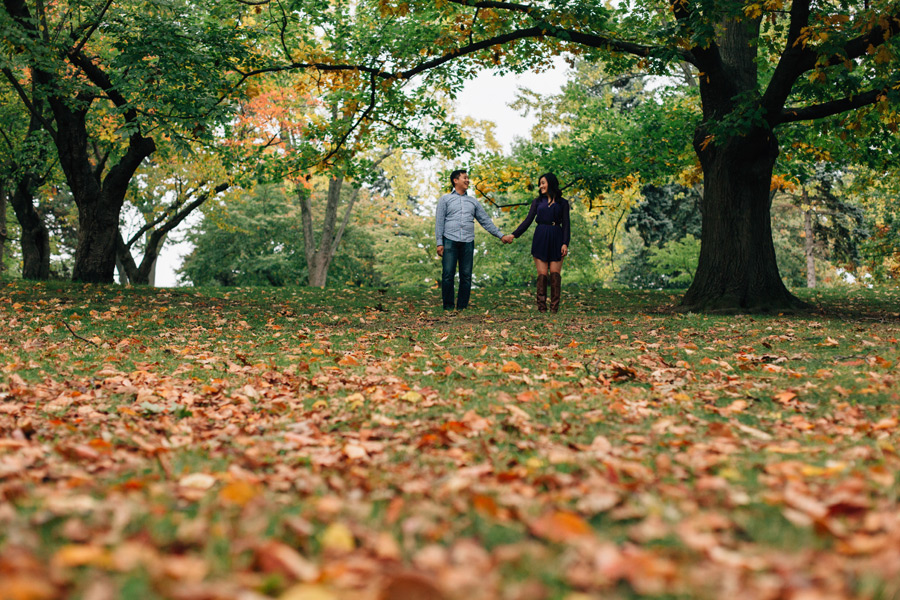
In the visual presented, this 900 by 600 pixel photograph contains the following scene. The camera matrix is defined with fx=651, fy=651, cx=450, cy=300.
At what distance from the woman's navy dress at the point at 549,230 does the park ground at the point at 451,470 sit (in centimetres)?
319

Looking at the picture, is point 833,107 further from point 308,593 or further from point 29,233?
point 29,233

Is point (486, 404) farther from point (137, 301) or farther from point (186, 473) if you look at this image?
point (137, 301)

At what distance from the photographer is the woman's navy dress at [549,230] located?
32.2ft

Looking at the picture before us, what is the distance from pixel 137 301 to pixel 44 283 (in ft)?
10.8

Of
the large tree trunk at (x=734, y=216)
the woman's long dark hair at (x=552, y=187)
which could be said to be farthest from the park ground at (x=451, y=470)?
the large tree trunk at (x=734, y=216)

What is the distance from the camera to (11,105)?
20.6 meters

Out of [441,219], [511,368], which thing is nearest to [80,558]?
[511,368]

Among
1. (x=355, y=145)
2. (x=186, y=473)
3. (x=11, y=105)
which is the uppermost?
(x=11, y=105)

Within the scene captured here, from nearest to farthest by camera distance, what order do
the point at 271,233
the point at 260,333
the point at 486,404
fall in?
the point at 486,404, the point at 260,333, the point at 271,233

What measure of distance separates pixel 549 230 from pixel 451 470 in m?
7.44

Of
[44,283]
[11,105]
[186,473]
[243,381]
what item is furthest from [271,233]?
[186,473]

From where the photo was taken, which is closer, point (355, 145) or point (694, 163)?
point (355, 145)

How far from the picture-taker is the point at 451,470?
8.99ft

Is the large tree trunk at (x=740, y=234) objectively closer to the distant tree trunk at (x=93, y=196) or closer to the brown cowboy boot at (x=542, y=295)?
the brown cowboy boot at (x=542, y=295)
